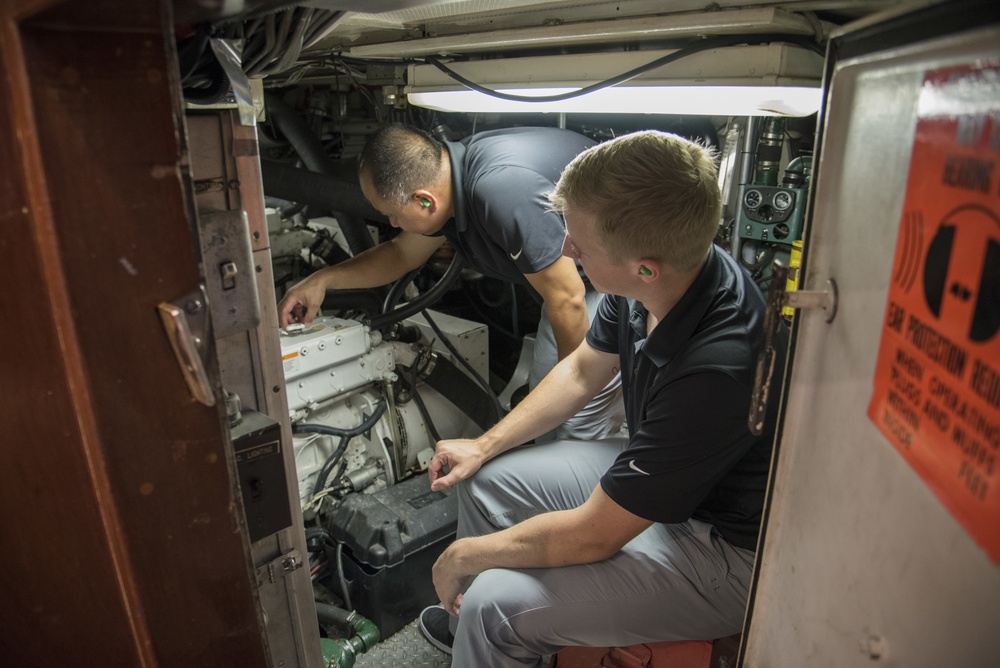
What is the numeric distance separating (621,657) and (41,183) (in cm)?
157

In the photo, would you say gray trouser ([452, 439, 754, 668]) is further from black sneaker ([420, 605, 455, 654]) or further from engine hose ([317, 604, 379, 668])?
black sneaker ([420, 605, 455, 654])

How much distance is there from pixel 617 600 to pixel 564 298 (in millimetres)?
1064

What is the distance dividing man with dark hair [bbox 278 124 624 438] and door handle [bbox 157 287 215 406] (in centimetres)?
164

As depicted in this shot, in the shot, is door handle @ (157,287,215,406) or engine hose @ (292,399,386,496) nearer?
door handle @ (157,287,215,406)

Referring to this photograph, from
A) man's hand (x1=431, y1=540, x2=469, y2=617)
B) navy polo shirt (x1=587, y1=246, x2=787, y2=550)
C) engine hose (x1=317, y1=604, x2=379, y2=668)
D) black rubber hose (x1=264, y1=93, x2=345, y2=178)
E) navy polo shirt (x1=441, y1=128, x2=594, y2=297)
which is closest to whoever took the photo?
navy polo shirt (x1=587, y1=246, x2=787, y2=550)

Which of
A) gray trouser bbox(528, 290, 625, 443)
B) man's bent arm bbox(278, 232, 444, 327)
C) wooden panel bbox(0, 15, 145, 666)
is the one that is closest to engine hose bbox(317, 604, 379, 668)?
gray trouser bbox(528, 290, 625, 443)

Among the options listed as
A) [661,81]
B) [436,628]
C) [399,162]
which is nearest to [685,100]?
[661,81]

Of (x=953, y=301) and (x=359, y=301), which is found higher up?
(x=953, y=301)

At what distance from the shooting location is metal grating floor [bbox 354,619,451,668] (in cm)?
233

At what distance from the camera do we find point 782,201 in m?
2.18

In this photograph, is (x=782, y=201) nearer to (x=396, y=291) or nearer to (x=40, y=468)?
(x=396, y=291)

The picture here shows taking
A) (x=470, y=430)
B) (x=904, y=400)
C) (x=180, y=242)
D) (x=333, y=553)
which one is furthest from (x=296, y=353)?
(x=904, y=400)

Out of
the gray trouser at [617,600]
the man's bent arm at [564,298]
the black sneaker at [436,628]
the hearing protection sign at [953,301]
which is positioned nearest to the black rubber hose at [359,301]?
the man's bent arm at [564,298]

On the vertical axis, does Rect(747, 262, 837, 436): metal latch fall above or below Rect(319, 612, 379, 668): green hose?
above
